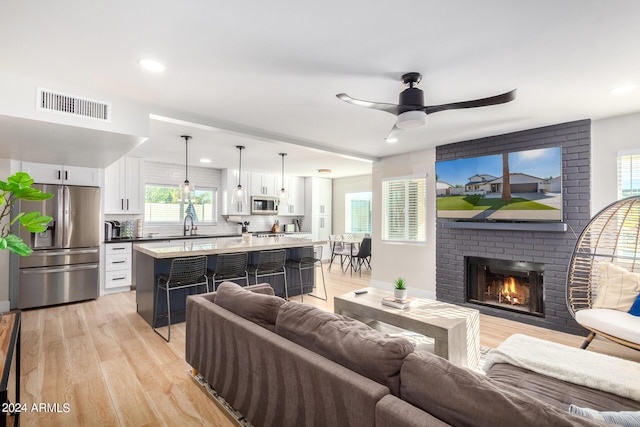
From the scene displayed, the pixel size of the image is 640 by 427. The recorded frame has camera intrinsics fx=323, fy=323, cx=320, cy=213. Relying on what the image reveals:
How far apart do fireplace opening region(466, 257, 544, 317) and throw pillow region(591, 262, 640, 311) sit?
0.87 metres

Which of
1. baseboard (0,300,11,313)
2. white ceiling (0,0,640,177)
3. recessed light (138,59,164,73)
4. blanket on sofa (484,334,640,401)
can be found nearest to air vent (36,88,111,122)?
white ceiling (0,0,640,177)

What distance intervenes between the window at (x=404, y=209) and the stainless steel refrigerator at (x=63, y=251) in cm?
461

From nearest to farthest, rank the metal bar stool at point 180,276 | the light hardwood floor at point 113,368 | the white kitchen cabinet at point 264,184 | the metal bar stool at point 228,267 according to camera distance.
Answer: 1. the light hardwood floor at point 113,368
2. the metal bar stool at point 180,276
3. the metal bar stool at point 228,267
4. the white kitchen cabinet at point 264,184

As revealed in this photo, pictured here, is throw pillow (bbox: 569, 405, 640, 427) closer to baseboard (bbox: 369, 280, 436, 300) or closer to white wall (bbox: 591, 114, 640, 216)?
white wall (bbox: 591, 114, 640, 216)

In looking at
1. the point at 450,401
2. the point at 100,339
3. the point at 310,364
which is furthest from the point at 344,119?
the point at 100,339

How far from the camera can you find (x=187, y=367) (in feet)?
9.03

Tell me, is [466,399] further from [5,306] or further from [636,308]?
[5,306]

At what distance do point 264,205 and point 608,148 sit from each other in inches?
244

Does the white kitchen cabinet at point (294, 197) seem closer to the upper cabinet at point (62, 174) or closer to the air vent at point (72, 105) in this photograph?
the upper cabinet at point (62, 174)

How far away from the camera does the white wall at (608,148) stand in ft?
11.1

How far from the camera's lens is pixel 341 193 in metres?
8.85

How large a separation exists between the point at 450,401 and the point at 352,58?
2066mm

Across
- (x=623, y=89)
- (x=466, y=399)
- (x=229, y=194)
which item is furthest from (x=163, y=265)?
(x=623, y=89)

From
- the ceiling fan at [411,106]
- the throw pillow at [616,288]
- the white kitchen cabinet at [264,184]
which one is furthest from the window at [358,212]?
the ceiling fan at [411,106]
